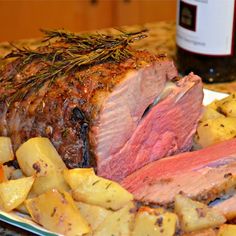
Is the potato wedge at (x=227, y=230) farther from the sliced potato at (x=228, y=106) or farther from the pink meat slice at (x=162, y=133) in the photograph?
the sliced potato at (x=228, y=106)

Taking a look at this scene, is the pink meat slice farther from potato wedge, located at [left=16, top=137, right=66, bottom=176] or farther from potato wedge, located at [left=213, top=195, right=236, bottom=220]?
potato wedge, located at [left=213, top=195, right=236, bottom=220]

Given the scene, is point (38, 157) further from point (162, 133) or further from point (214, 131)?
point (214, 131)

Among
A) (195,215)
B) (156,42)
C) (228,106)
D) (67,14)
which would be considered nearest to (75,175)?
(195,215)

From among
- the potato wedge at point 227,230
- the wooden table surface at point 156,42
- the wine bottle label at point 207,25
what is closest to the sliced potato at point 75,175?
the potato wedge at point 227,230

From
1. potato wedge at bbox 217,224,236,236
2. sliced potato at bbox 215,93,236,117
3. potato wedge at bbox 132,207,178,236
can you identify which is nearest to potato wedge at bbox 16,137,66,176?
potato wedge at bbox 132,207,178,236

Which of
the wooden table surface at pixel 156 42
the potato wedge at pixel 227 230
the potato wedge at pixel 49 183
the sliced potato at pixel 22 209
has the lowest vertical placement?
the wooden table surface at pixel 156 42

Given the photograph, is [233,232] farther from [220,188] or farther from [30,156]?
[30,156]
